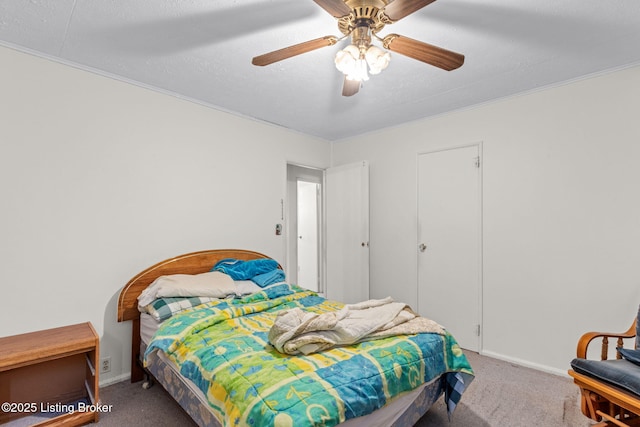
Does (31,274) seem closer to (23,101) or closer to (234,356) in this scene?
(23,101)

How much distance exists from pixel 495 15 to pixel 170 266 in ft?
9.78

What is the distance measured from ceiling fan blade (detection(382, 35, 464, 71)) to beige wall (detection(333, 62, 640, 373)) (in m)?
1.60

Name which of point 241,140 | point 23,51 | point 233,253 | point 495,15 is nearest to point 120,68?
point 23,51

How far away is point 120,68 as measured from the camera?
2.42 m

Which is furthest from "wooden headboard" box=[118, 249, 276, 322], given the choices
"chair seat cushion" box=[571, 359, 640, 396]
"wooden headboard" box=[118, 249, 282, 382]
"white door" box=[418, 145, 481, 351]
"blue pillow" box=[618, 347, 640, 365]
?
"blue pillow" box=[618, 347, 640, 365]

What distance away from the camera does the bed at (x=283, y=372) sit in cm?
128

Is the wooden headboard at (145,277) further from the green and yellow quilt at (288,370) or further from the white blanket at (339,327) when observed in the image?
the white blanket at (339,327)

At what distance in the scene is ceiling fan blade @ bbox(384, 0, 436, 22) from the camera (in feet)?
4.39

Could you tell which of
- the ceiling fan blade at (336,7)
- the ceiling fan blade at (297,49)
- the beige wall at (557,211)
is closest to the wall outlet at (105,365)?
the ceiling fan blade at (297,49)

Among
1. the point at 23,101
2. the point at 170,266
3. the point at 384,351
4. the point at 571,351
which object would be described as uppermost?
the point at 23,101

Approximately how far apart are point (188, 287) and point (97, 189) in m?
1.05

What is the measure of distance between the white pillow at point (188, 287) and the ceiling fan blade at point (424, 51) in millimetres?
2125

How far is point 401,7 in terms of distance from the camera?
138 cm

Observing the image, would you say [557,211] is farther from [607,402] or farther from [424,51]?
[424,51]
